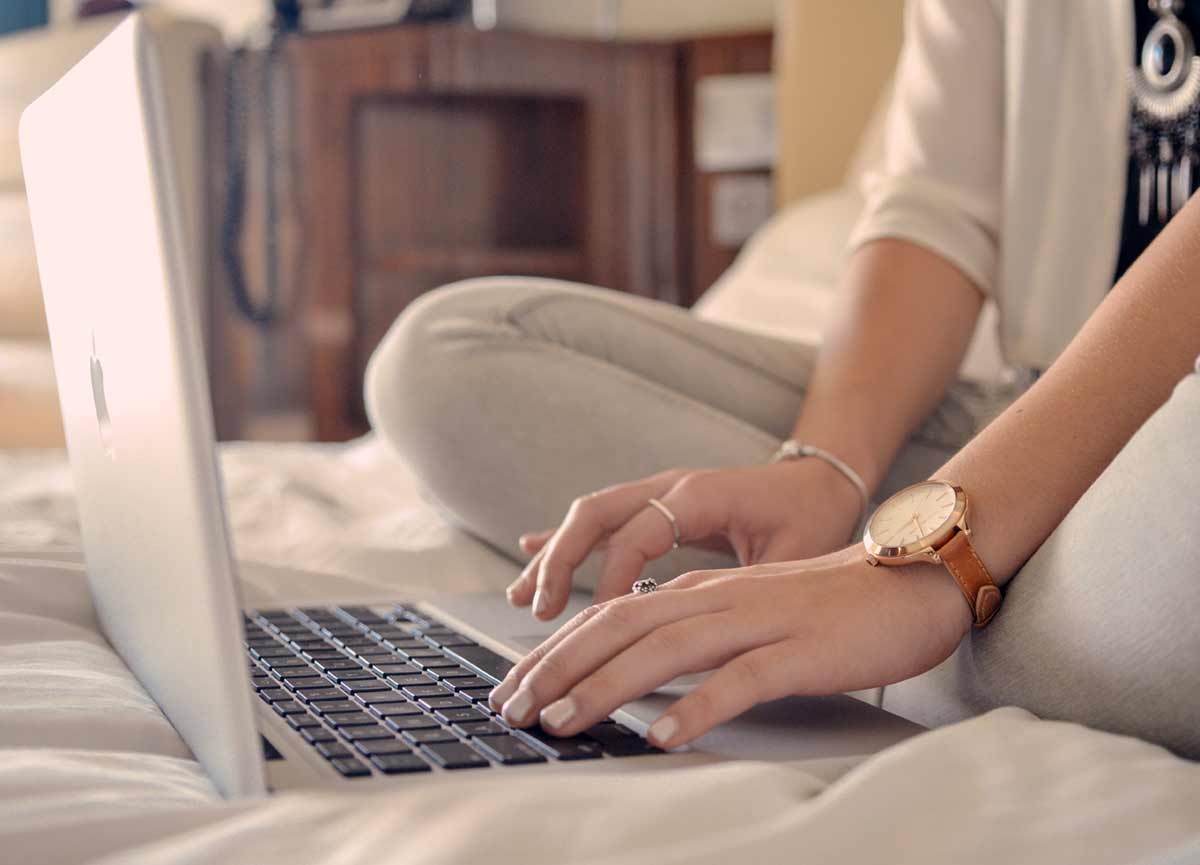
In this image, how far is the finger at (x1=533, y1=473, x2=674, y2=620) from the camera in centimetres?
71

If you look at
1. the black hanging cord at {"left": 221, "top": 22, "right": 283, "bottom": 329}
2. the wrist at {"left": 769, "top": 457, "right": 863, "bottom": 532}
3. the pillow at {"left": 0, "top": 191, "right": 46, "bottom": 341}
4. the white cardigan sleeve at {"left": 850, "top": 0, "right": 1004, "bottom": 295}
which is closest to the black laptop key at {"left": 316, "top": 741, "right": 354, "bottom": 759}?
the wrist at {"left": 769, "top": 457, "right": 863, "bottom": 532}

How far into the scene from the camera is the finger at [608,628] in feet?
1.71

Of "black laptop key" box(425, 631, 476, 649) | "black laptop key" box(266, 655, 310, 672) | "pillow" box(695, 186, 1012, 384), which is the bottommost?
"pillow" box(695, 186, 1012, 384)

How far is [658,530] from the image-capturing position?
29.6 inches

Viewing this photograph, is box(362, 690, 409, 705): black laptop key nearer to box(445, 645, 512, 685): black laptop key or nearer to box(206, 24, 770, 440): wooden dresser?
box(445, 645, 512, 685): black laptop key

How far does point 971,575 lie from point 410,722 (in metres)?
0.24

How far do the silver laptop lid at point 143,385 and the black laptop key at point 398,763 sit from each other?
49 millimetres

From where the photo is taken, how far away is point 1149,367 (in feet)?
2.06

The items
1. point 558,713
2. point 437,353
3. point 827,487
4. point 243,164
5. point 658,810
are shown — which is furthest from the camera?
point 243,164

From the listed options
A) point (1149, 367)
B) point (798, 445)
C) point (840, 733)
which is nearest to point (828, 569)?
point (840, 733)

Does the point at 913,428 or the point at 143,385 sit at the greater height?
the point at 143,385

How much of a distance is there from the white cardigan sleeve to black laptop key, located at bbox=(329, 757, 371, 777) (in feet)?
2.36

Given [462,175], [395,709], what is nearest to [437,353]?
[395,709]

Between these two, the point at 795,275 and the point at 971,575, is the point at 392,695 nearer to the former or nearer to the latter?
the point at 971,575
